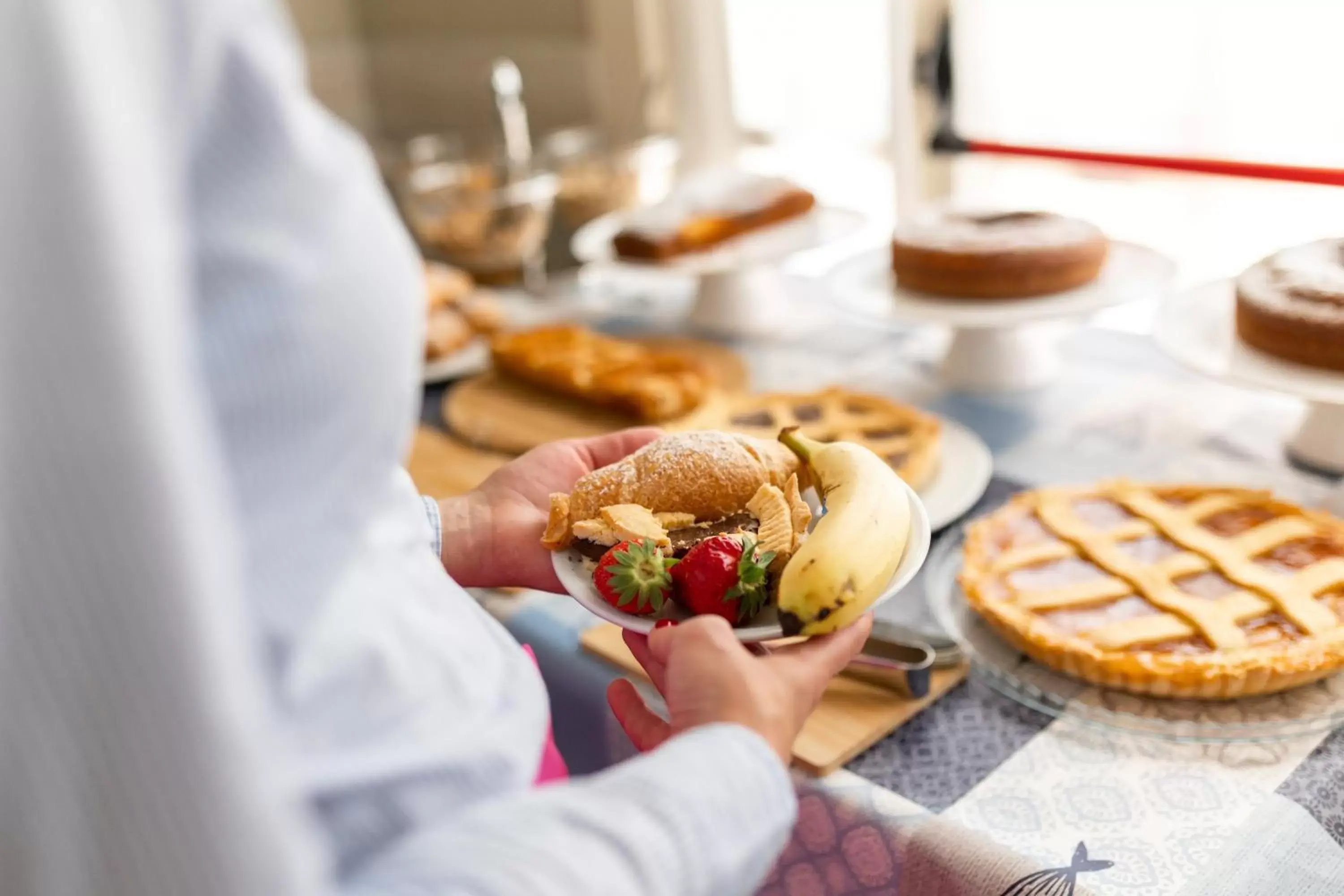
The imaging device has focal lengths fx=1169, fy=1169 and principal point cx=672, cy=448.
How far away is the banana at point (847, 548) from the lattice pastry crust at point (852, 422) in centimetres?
28

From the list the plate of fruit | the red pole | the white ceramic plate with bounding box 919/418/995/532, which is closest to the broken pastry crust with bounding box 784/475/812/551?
the plate of fruit

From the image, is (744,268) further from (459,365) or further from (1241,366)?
(1241,366)

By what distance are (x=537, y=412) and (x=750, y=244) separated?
404 millimetres

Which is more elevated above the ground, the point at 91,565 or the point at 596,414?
the point at 91,565

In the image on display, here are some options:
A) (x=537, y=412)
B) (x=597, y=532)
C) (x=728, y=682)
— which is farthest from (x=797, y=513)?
(x=537, y=412)

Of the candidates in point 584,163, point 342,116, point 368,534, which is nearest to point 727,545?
point 368,534

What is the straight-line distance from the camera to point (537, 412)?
140cm

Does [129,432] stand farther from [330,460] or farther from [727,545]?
[727,545]

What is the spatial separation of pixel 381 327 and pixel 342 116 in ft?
10.3

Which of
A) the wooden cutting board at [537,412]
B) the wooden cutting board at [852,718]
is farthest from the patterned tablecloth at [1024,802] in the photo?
the wooden cutting board at [537,412]

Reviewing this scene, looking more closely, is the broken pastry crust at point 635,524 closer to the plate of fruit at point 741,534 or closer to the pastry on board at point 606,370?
the plate of fruit at point 741,534

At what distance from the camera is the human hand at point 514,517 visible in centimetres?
Result: 79

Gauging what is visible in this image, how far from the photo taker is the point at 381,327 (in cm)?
39

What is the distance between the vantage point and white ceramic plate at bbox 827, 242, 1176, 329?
3.97 ft
